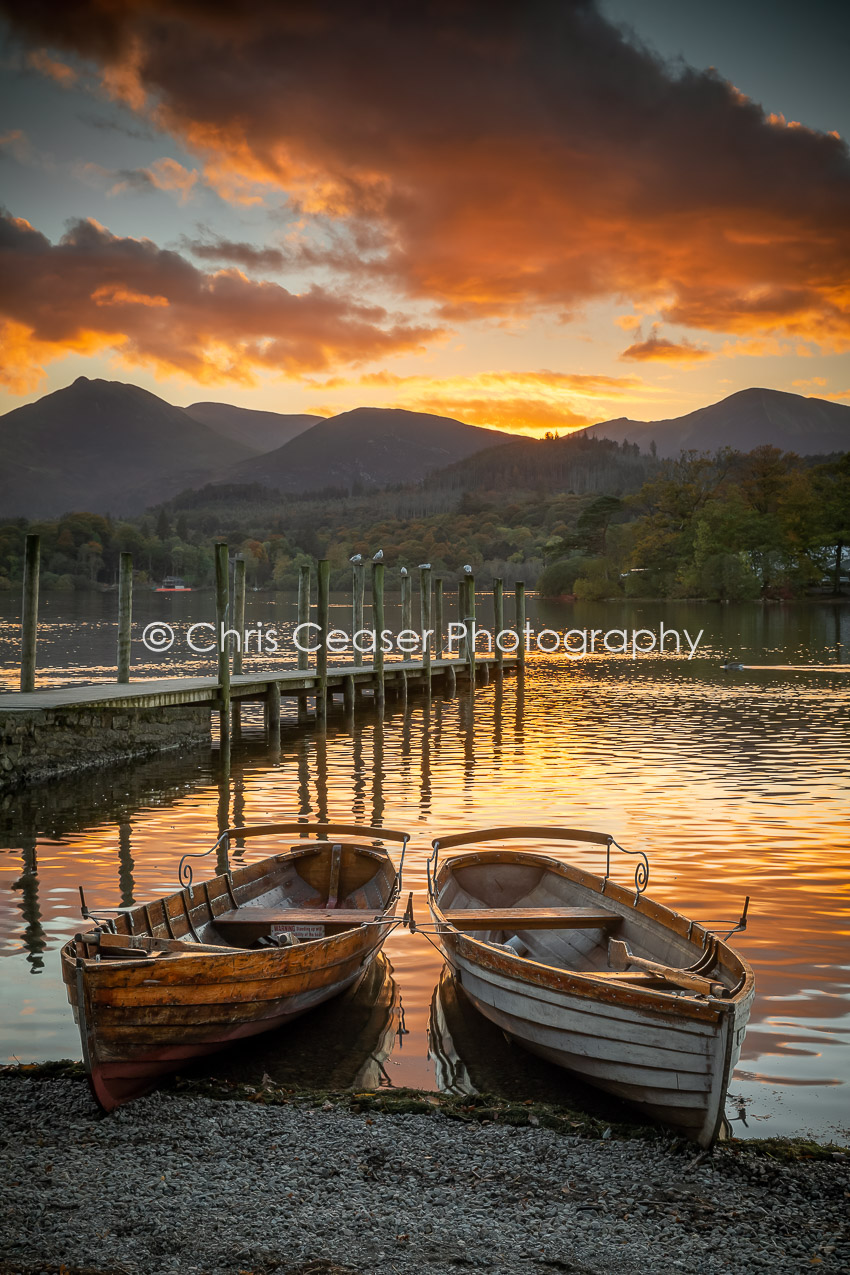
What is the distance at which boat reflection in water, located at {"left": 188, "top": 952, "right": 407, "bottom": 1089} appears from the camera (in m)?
7.16

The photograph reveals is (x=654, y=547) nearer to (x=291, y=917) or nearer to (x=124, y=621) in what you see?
(x=124, y=621)

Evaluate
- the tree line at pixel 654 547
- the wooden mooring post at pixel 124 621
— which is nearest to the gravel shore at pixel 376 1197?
the wooden mooring post at pixel 124 621

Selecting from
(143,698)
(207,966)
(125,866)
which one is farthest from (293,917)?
(143,698)

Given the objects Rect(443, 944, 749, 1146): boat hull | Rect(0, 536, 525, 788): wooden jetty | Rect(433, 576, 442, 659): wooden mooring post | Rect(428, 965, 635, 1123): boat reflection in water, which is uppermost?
Rect(433, 576, 442, 659): wooden mooring post

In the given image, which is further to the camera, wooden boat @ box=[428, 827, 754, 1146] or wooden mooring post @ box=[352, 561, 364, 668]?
wooden mooring post @ box=[352, 561, 364, 668]

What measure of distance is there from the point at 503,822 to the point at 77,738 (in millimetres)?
7995

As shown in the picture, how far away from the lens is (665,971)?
6.74 meters

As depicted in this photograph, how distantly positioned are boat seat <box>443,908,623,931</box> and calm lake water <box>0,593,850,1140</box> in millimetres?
747

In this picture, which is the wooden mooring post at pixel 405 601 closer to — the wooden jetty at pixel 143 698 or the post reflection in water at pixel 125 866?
the wooden jetty at pixel 143 698

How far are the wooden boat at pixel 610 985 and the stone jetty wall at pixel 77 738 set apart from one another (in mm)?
10103

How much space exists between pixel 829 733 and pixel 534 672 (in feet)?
66.0

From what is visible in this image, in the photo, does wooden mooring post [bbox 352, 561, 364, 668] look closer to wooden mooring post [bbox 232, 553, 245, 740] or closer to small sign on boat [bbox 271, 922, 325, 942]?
wooden mooring post [bbox 232, 553, 245, 740]

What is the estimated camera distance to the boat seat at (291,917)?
332 inches

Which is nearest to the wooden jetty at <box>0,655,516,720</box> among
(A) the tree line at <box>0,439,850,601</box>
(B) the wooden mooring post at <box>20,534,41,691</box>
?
(B) the wooden mooring post at <box>20,534,41,691</box>
